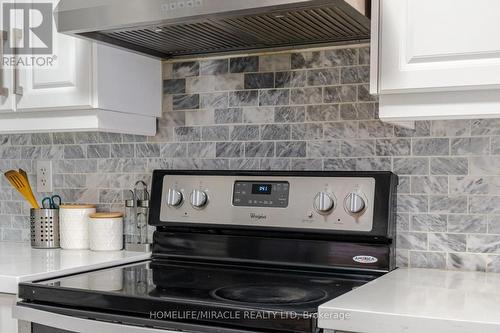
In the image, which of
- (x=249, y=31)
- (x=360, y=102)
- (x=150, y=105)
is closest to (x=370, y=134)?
(x=360, y=102)

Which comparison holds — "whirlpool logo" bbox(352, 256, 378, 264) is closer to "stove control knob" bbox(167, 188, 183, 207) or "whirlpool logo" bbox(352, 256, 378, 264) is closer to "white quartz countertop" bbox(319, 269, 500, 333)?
"white quartz countertop" bbox(319, 269, 500, 333)

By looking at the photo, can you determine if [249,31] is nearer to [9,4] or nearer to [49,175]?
[9,4]

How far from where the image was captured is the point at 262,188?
1784 millimetres

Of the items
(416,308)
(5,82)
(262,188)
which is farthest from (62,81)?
(416,308)

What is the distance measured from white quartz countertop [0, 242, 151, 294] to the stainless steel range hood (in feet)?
2.19

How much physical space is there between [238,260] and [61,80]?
31.3 inches

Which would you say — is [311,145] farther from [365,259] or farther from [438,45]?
[438,45]

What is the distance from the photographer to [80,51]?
182cm

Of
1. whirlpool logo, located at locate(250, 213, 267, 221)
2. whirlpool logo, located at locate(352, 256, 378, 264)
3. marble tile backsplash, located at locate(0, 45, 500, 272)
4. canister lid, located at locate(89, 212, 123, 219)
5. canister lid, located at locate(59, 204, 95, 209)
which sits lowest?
whirlpool logo, located at locate(352, 256, 378, 264)

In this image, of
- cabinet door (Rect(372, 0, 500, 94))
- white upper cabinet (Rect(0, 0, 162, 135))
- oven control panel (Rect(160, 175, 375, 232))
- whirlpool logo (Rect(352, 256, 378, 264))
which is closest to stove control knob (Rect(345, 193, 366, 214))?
oven control panel (Rect(160, 175, 375, 232))

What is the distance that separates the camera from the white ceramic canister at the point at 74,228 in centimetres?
207

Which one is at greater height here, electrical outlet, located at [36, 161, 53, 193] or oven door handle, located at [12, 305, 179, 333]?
electrical outlet, located at [36, 161, 53, 193]

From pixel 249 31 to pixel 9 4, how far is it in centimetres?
85

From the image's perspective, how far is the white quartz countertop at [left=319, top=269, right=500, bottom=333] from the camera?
1.10 m
